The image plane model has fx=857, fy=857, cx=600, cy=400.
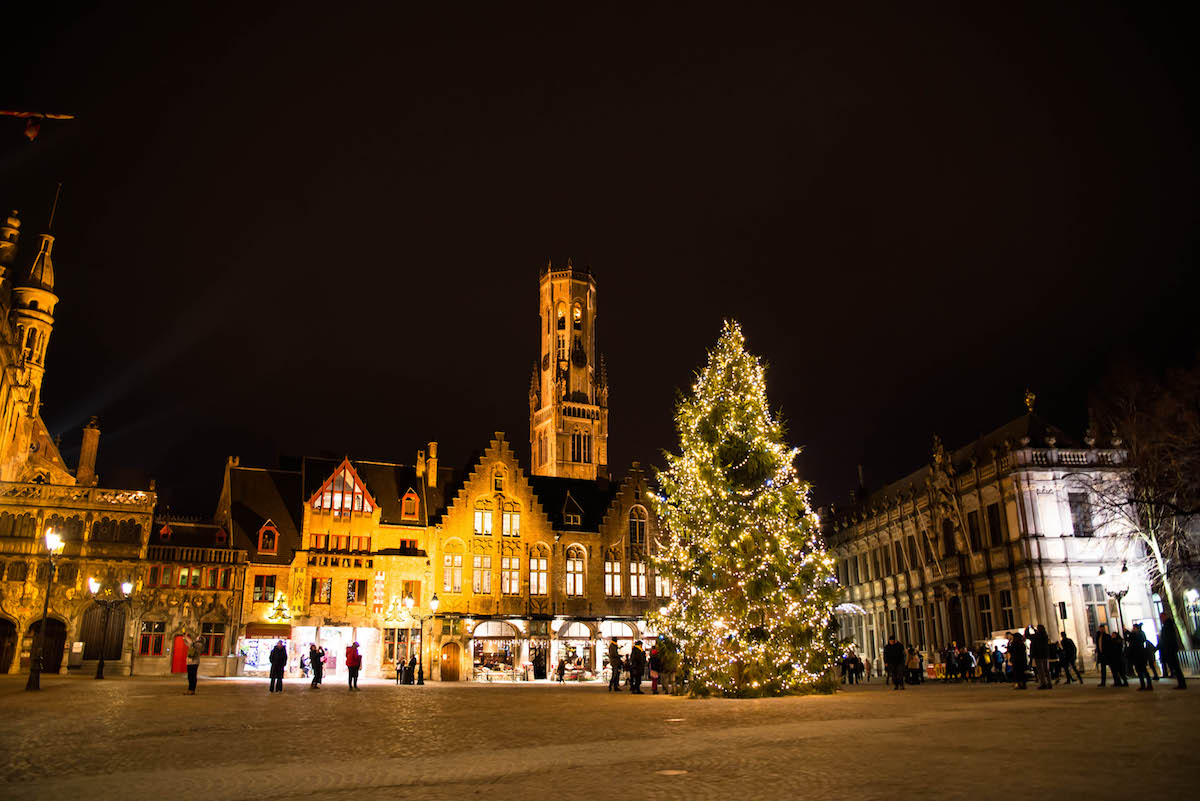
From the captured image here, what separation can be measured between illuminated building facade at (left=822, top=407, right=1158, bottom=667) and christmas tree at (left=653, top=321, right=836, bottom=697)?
1151 cm

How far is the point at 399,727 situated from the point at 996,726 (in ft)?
33.3

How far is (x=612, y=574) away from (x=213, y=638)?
25142mm

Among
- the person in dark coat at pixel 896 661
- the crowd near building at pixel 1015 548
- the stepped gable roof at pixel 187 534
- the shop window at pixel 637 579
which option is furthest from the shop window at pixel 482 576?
the person in dark coat at pixel 896 661

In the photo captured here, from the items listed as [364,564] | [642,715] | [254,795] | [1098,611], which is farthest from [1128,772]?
[364,564]

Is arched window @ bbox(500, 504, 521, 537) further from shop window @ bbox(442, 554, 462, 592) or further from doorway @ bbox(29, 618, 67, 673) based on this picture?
doorway @ bbox(29, 618, 67, 673)

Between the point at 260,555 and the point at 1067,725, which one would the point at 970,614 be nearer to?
the point at 1067,725

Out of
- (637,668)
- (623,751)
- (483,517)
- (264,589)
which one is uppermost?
(483,517)

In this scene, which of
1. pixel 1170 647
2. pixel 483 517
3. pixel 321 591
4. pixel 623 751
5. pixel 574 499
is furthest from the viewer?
pixel 574 499

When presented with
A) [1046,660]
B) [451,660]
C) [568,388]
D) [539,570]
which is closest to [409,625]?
[451,660]

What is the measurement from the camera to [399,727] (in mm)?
15719

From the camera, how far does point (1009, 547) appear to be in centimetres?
4356

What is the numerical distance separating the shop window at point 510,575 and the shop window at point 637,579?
8168mm

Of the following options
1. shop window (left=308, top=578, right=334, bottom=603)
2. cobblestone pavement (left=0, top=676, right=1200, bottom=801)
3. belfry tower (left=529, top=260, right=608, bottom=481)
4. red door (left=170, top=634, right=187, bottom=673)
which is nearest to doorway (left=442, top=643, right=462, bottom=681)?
shop window (left=308, top=578, right=334, bottom=603)

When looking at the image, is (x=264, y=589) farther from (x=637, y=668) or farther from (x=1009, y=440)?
(x=1009, y=440)
